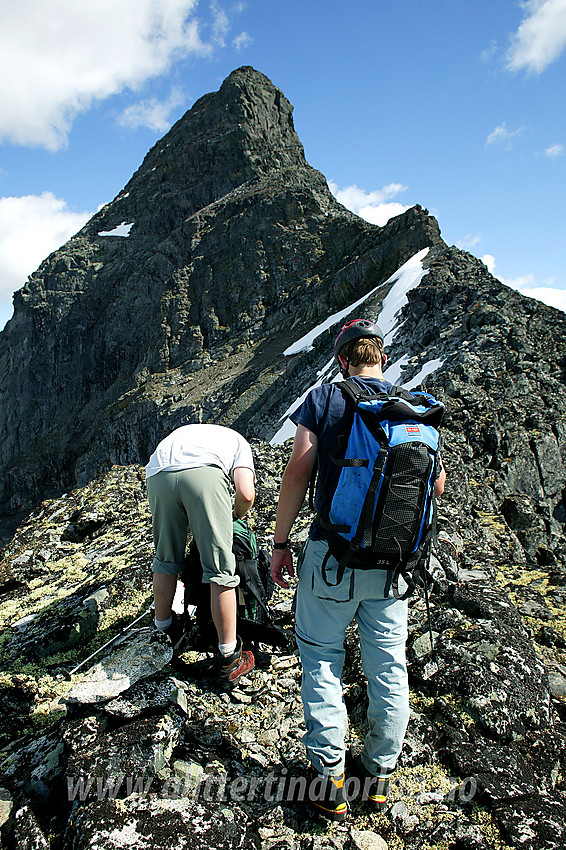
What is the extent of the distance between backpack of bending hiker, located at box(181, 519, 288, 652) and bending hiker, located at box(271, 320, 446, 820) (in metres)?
1.19

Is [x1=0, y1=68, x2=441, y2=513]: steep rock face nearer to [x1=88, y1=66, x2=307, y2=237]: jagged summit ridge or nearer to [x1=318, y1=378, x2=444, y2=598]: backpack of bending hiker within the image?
[x1=88, y1=66, x2=307, y2=237]: jagged summit ridge

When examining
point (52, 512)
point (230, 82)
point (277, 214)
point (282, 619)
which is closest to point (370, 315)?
point (52, 512)

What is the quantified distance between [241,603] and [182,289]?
178ft

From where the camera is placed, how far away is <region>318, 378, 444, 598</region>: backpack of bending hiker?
2.44 m

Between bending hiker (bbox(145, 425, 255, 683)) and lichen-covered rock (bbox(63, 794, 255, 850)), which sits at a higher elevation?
bending hiker (bbox(145, 425, 255, 683))

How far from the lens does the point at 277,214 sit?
51750 millimetres

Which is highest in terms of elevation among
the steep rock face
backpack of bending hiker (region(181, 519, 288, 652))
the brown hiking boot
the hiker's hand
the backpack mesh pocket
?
the steep rock face

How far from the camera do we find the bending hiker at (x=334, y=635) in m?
2.51

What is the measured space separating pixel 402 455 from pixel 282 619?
2.64 m

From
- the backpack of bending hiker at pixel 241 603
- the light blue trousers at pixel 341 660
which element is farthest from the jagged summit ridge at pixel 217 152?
the light blue trousers at pixel 341 660

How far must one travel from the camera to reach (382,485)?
2.45 meters

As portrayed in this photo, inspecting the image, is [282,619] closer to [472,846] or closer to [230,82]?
[472,846]

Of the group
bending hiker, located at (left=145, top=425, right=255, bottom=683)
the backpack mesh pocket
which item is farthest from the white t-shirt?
the backpack mesh pocket

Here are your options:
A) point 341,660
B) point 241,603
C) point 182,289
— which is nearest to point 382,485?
point 341,660
